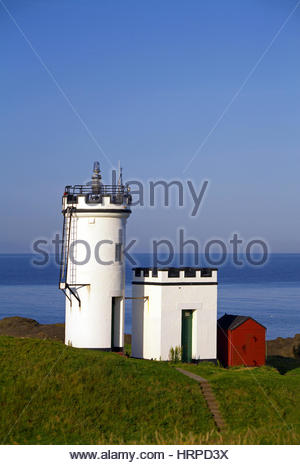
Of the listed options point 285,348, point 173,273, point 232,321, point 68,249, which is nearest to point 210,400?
point 173,273

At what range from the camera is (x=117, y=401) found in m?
19.6

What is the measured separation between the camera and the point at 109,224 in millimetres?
26719

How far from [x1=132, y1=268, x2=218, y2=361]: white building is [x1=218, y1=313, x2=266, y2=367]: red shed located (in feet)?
2.90

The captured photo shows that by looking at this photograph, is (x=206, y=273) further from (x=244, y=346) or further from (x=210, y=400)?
(x=210, y=400)

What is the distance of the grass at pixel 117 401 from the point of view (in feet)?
57.8

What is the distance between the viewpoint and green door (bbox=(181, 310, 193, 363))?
2720 cm

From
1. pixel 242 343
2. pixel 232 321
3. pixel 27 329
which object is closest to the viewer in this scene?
pixel 242 343

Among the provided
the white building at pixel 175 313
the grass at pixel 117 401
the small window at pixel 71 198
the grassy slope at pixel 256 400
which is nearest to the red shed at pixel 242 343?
the white building at pixel 175 313

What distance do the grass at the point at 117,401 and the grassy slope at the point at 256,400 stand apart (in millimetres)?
30

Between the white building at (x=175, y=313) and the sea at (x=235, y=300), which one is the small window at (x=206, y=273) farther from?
the sea at (x=235, y=300)

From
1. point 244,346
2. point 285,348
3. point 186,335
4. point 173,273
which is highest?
point 173,273

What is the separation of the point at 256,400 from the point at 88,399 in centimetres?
547

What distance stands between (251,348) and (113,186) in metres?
9.05

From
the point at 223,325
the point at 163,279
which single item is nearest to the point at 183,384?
the point at 163,279
